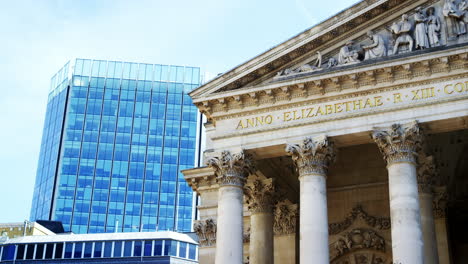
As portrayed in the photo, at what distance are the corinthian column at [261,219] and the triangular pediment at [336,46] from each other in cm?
568

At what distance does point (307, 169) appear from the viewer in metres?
29.6

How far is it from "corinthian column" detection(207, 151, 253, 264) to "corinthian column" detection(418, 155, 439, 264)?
300 inches

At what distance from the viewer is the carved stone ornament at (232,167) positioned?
1220 inches

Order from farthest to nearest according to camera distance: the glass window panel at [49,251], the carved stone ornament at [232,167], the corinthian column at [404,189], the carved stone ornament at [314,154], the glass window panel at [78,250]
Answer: the glass window panel at [78,250]
the glass window panel at [49,251]
the carved stone ornament at [232,167]
the carved stone ornament at [314,154]
the corinthian column at [404,189]

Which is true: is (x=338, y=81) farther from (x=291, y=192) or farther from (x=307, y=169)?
(x=291, y=192)

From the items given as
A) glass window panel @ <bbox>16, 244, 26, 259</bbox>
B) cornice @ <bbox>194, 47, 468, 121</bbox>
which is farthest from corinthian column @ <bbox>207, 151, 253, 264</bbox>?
glass window panel @ <bbox>16, 244, 26, 259</bbox>

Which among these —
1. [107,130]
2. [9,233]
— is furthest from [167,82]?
[9,233]

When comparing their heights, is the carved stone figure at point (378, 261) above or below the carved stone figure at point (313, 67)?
below

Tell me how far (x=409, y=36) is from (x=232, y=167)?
30.8ft

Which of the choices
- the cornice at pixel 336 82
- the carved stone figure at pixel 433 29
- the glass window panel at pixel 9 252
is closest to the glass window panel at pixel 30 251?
the glass window panel at pixel 9 252

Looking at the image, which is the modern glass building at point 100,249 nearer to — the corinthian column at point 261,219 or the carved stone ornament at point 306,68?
the corinthian column at point 261,219

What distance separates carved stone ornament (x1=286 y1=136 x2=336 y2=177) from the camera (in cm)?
2956

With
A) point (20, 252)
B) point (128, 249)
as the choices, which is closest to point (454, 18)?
point (128, 249)

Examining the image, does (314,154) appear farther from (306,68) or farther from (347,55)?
(347,55)
